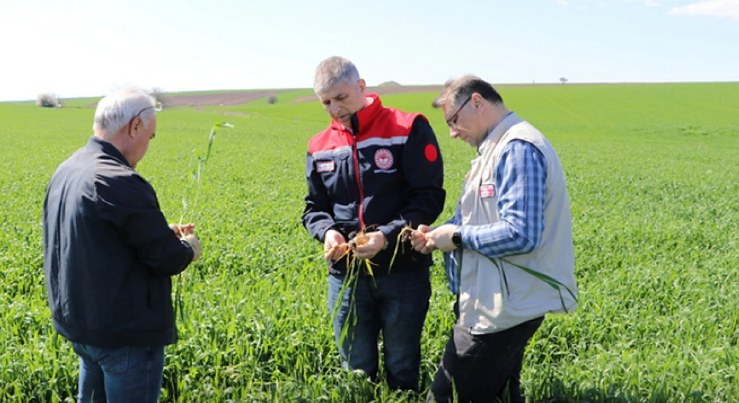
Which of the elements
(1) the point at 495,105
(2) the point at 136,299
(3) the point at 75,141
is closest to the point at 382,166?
(1) the point at 495,105

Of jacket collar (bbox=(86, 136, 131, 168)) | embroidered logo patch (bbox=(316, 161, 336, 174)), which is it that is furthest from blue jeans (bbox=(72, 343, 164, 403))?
embroidered logo patch (bbox=(316, 161, 336, 174))

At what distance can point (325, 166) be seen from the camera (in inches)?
145

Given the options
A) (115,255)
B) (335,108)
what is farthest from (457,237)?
(115,255)

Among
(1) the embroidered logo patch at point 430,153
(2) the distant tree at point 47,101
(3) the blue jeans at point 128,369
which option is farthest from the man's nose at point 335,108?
(2) the distant tree at point 47,101

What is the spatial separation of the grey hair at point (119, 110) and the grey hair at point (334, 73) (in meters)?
1.02

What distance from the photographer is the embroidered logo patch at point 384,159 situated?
348 centimetres

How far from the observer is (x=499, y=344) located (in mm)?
3072

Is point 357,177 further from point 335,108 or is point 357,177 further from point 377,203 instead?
point 335,108

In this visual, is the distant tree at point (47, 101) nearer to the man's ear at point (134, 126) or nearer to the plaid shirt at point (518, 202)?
the man's ear at point (134, 126)

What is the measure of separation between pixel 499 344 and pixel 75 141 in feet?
99.1

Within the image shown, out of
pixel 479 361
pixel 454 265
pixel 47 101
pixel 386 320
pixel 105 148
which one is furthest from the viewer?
pixel 47 101

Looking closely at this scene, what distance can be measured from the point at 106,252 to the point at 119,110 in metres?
0.67

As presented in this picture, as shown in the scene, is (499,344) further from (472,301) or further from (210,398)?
(210,398)

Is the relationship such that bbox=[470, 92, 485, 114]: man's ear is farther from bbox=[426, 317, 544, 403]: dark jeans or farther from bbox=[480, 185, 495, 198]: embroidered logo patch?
bbox=[426, 317, 544, 403]: dark jeans
